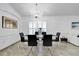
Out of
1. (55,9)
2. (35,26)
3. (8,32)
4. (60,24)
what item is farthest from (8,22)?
(60,24)

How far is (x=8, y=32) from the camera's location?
4902 mm

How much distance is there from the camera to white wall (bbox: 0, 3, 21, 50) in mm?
4441

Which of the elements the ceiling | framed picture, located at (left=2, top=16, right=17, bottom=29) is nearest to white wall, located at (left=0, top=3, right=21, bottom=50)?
framed picture, located at (left=2, top=16, right=17, bottom=29)

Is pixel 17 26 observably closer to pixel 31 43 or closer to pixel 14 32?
pixel 14 32

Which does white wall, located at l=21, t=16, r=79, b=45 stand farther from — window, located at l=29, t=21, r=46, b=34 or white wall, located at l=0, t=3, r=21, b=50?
white wall, located at l=0, t=3, r=21, b=50

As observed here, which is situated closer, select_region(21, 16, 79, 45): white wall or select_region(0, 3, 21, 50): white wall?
select_region(0, 3, 21, 50): white wall

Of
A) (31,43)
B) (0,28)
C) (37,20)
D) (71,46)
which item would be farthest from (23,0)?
(71,46)

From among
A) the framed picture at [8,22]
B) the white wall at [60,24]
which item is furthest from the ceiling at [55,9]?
the framed picture at [8,22]

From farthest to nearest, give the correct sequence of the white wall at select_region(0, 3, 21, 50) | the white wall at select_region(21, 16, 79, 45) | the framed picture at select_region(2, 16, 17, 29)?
the white wall at select_region(21, 16, 79, 45) < the framed picture at select_region(2, 16, 17, 29) < the white wall at select_region(0, 3, 21, 50)

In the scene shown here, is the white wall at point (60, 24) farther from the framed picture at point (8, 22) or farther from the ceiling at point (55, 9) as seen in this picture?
the framed picture at point (8, 22)

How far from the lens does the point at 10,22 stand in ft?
15.5

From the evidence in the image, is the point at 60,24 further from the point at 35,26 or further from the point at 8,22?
the point at 8,22

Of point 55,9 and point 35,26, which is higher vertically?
point 55,9

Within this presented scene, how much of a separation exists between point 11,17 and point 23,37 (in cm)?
94
